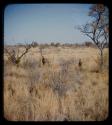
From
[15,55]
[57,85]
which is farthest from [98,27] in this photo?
[15,55]

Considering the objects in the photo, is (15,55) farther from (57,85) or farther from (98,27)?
(98,27)

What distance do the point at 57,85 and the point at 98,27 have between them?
2.04 ft


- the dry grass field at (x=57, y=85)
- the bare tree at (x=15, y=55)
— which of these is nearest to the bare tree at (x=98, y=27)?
the dry grass field at (x=57, y=85)

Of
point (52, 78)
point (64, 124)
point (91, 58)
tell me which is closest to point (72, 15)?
point (91, 58)

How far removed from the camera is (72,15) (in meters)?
2.26

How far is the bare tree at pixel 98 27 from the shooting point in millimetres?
2164

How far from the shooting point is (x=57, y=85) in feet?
7.14

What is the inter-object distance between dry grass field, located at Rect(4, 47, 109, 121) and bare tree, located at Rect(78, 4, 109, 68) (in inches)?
3.2

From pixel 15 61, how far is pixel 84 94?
2.18ft

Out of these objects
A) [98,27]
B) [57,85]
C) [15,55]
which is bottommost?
[57,85]

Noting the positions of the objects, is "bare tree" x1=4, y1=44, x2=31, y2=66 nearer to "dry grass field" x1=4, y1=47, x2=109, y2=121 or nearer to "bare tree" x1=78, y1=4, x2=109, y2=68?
"dry grass field" x1=4, y1=47, x2=109, y2=121

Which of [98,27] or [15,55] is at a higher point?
[98,27]

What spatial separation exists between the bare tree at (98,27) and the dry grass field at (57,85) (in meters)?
0.08

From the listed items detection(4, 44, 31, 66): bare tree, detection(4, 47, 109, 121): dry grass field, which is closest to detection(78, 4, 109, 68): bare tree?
detection(4, 47, 109, 121): dry grass field
